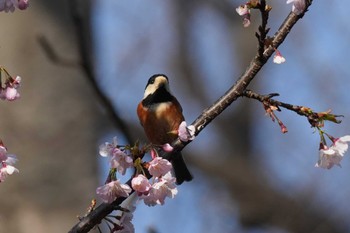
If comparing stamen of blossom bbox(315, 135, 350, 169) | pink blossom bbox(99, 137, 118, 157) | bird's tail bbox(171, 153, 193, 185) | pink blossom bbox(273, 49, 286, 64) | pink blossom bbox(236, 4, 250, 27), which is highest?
bird's tail bbox(171, 153, 193, 185)

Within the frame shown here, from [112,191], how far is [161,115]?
67.2 inches

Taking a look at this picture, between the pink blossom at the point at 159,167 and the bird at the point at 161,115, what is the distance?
1.51 metres

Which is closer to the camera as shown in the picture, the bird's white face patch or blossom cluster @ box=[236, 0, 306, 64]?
blossom cluster @ box=[236, 0, 306, 64]

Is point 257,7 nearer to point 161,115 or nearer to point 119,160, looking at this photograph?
point 119,160

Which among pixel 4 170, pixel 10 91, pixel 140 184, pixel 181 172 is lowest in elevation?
pixel 140 184

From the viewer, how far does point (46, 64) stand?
2.91m

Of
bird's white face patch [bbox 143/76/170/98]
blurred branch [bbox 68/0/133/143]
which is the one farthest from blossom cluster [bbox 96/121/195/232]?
bird's white face patch [bbox 143/76/170/98]

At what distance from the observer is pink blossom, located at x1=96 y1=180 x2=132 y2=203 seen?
1.57 m

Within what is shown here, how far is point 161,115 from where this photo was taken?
10.7ft

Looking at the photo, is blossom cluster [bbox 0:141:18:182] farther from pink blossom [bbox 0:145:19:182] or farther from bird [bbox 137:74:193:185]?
bird [bbox 137:74:193:185]

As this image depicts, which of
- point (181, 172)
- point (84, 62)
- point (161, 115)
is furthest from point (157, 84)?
point (84, 62)

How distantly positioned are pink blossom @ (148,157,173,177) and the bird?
59.3 inches

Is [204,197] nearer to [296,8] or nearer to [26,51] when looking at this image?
[26,51]

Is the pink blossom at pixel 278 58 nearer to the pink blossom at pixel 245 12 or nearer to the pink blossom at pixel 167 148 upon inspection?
the pink blossom at pixel 245 12
